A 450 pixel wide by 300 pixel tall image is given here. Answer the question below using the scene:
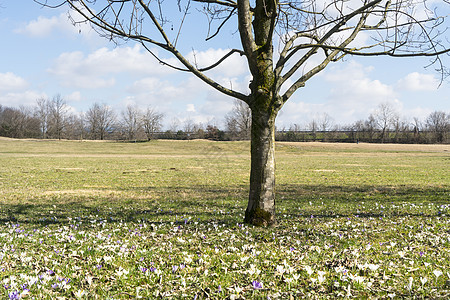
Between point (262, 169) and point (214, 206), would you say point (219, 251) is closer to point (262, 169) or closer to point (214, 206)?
point (262, 169)

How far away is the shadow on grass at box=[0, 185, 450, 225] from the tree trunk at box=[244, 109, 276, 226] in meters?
0.76

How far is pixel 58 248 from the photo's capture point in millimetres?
5242

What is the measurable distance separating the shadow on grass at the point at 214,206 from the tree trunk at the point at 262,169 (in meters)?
0.76

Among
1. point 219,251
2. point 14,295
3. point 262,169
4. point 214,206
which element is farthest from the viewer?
point 214,206

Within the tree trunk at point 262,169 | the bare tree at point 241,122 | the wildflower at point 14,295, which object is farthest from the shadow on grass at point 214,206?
the bare tree at point 241,122

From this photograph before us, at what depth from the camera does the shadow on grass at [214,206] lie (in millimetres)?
8055

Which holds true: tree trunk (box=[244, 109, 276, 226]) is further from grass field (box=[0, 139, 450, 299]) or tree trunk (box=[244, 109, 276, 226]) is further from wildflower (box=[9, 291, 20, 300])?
wildflower (box=[9, 291, 20, 300])

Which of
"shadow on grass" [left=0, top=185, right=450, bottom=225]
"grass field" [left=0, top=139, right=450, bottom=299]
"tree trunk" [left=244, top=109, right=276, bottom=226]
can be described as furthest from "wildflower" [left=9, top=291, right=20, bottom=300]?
"tree trunk" [left=244, top=109, right=276, bottom=226]

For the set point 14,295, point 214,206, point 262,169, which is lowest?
point 214,206

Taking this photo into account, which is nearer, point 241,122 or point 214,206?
point 214,206

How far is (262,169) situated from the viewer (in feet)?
21.7

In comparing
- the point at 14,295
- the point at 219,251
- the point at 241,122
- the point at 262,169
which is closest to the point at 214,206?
the point at 262,169

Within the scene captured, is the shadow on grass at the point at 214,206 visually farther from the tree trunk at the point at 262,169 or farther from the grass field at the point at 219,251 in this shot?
the tree trunk at the point at 262,169

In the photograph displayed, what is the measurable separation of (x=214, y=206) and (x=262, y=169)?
376 cm
